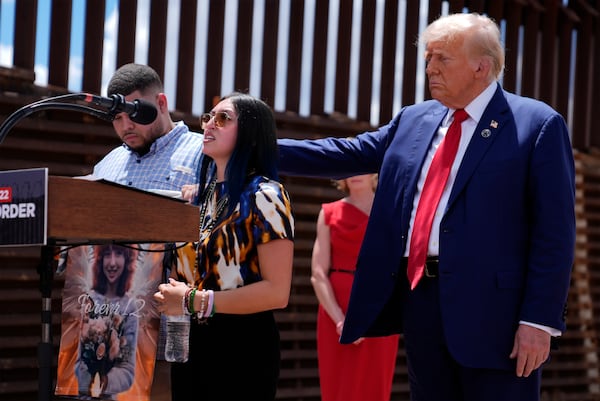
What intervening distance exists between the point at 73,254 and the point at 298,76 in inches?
191

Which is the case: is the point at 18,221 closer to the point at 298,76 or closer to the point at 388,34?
the point at 298,76

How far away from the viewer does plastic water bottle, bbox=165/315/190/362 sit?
3.09 metres

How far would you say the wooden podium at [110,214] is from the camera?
102 inches

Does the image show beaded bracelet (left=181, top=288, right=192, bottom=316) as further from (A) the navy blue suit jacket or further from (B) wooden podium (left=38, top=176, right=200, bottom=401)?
(A) the navy blue suit jacket

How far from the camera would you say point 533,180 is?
3174 mm

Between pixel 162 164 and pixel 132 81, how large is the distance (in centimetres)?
40

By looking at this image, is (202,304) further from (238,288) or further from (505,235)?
(505,235)

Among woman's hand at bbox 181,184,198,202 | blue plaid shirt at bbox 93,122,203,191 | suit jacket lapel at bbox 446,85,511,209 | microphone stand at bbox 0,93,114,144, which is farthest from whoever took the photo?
blue plaid shirt at bbox 93,122,203,191

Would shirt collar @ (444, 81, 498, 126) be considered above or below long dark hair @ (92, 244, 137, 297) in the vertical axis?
above

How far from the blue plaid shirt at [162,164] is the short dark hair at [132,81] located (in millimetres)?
212

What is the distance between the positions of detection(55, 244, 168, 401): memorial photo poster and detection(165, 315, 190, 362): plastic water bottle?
0.35 ft

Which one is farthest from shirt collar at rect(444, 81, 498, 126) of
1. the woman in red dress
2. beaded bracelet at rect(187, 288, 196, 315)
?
the woman in red dress

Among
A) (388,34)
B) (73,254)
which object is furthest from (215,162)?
(388,34)

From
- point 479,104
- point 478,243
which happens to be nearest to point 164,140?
point 479,104
